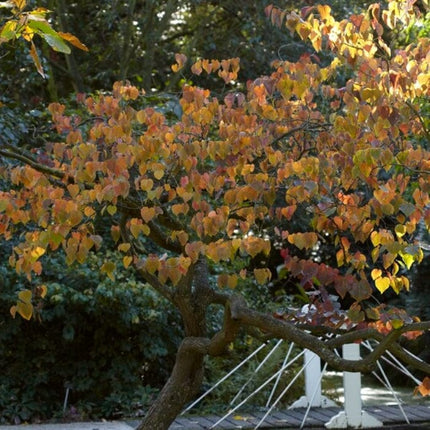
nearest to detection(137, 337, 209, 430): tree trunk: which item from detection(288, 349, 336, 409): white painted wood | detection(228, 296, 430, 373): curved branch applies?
detection(228, 296, 430, 373): curved branch

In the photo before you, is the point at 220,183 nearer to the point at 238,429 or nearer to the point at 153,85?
the point at 238,429

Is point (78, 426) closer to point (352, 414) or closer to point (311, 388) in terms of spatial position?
point (311, 388)

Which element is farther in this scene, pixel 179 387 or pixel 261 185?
pixel 179 387

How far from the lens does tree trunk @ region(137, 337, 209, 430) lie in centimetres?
531

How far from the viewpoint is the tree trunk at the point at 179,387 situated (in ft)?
17.4

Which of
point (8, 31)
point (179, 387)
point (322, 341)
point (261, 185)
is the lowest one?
point (179, 387)

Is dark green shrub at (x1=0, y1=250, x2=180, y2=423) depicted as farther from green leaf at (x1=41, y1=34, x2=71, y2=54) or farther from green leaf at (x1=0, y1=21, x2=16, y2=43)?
green leaf at (x1=41, y1=34, x2=71, y2=54)

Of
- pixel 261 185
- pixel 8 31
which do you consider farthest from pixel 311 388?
pixel 8 31

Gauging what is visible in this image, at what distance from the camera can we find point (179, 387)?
5.38 metres

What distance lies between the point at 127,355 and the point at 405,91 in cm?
550

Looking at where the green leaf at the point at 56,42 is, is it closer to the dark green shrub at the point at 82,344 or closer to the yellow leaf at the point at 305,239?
the yellow leaf at the point at 305,239

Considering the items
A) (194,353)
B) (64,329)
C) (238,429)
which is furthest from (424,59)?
(64,329)

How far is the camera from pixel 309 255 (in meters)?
15.1

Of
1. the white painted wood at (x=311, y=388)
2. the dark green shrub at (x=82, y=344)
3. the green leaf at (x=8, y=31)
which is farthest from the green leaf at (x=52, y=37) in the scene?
the white painted wood at (x=311, y=388)
